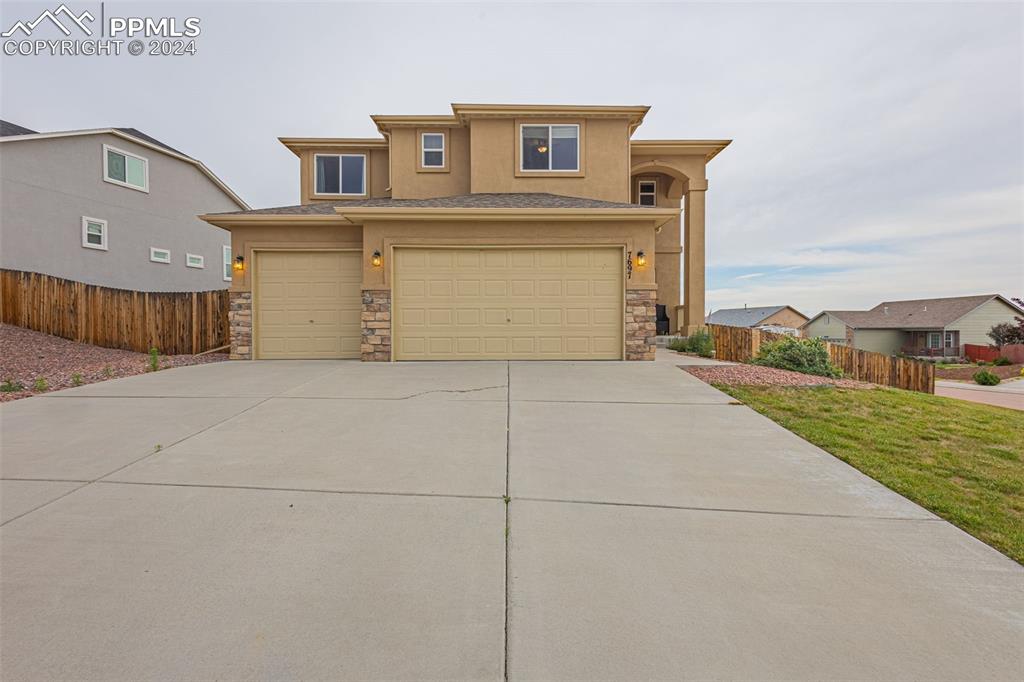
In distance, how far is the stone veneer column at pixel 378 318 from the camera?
9.77 metres

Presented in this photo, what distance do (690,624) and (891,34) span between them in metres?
16.3

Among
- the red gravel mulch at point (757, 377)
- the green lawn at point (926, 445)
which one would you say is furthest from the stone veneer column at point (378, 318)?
the green lawn at point (926, 445)

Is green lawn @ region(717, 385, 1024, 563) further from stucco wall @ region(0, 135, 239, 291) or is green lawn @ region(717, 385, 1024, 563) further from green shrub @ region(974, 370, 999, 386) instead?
green shrub @ region(974, 370, 999, 386)

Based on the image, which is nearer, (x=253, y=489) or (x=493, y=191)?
(x=253, y=489)

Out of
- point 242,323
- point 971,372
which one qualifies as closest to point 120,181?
Answer: point 242,323

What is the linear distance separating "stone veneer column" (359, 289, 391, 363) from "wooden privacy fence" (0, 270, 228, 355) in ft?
17.4

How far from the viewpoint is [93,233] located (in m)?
15.1

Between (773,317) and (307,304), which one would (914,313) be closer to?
(773,317)

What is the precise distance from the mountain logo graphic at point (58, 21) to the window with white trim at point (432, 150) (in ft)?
25.9

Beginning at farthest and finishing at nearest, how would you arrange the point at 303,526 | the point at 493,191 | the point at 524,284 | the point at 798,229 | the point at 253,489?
1. the point at 798,229
2. the point at 493,191
3. the point at 524,284
4. the point at 253,489
5. the point at 303,526

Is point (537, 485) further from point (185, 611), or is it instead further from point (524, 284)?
point (524, 284)

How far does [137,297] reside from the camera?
37.8 ft

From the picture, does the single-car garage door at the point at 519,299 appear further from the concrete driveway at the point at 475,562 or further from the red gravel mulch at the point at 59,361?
the red gravel mulch at the point at 59,361

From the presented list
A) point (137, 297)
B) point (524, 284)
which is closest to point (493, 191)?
point (524, 284)
